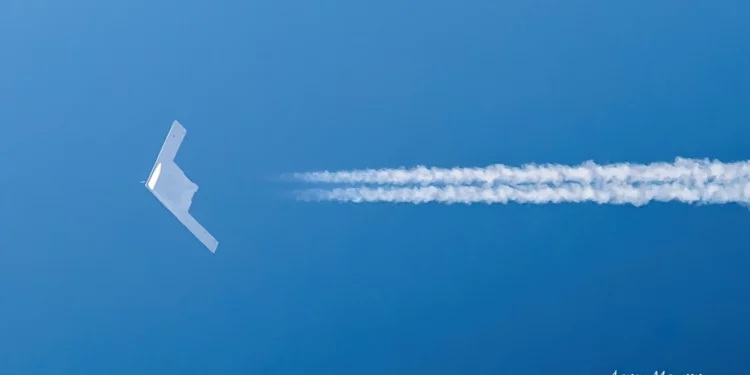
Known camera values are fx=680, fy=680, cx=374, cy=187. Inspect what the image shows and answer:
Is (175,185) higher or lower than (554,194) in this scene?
lower

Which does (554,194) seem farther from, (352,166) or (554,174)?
(352,166)

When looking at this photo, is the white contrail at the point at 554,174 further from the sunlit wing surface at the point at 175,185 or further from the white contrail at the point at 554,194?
the sunlit wing surface at the point at 175,185

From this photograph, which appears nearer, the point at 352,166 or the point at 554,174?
the point at 554,174

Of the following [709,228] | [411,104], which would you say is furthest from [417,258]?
[709,228]

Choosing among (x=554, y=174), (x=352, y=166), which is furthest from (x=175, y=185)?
(x=554, y=174)

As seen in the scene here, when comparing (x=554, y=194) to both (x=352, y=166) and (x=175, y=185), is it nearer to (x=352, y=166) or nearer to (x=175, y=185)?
(x=352, y=166)

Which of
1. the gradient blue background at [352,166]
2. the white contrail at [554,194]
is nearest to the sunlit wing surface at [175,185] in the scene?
the gradient blue background at [352,166]
